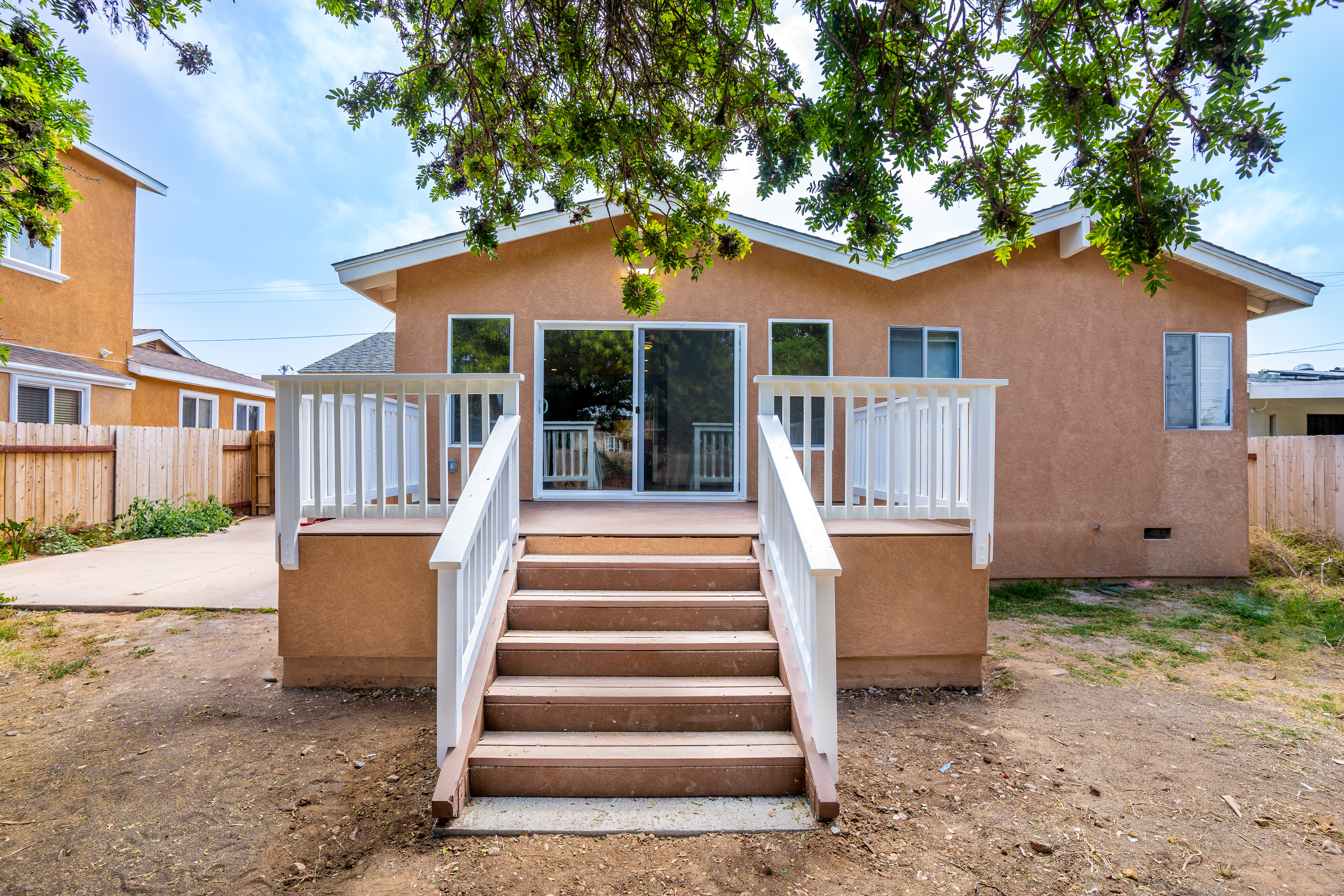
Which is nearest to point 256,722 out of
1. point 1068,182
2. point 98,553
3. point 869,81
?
point 869,81

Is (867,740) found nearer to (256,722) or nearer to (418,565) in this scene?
(418,565)

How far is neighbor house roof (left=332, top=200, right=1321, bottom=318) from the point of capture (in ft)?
20.5

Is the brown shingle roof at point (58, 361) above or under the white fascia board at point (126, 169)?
under

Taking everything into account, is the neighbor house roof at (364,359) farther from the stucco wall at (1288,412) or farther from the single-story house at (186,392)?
the stucco wall at (1288,412)

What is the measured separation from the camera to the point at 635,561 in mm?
3822

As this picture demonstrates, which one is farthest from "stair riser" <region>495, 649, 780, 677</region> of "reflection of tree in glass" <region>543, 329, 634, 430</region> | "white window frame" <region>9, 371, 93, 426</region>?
"white window frame" <region>9, 371, 93, 426</region>

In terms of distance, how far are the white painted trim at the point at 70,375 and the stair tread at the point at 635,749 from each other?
376 inches

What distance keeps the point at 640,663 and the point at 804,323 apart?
14.9 ft

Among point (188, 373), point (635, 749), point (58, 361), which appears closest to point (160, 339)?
point (188, 373)

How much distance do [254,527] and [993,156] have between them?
11.5m

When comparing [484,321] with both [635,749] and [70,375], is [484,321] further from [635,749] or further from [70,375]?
[70,375]

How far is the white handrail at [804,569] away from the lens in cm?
257

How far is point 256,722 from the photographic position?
3.33m

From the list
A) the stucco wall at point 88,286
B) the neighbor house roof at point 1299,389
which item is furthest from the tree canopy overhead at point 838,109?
the neighbor house roof at point 1299,389
